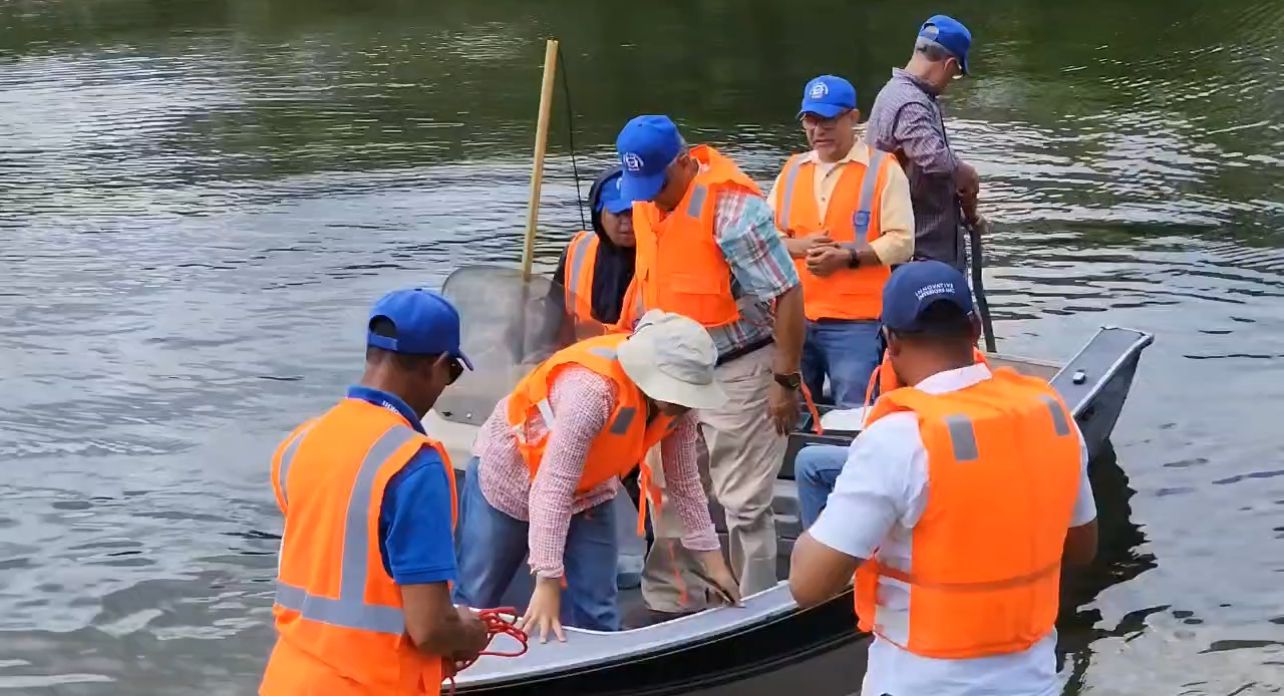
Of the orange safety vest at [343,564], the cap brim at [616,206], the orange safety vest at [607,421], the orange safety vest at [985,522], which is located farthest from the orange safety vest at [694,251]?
the orange safety vest at [343,564]

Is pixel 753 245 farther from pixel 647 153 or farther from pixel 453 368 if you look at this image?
pixel 453 368

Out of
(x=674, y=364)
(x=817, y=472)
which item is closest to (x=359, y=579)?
(x=674, y=364)

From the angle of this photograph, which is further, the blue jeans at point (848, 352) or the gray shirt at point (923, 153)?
the gray shirt at point (923, 153)

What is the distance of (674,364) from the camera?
12.8 ft

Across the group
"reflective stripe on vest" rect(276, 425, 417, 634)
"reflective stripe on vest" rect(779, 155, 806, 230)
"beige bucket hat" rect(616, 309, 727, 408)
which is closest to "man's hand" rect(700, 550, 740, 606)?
"beige bucket hat" rect(616, 309, 727, 408)

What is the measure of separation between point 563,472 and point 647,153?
1176 mm

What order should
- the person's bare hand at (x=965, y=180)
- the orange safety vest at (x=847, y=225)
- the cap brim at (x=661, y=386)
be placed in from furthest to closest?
the person's bare hand at (x=965, y=180) → the orange safety vest at (x=847, y=225) → the cap brim at (x=661, y=386)

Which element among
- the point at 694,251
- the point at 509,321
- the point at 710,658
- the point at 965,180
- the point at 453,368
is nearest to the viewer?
the point at 453,368

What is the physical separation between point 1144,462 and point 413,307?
18.5 ft

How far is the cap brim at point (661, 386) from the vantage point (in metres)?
3.89

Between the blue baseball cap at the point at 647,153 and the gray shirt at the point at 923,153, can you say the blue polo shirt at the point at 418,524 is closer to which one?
the blue baseball cap at the point at 647,153

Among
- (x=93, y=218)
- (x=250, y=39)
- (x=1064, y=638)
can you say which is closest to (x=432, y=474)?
(x=1064, y=638)

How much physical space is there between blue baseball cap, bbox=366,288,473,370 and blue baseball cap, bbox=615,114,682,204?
1.72 meters

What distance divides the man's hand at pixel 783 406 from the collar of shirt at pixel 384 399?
7.06 feet
